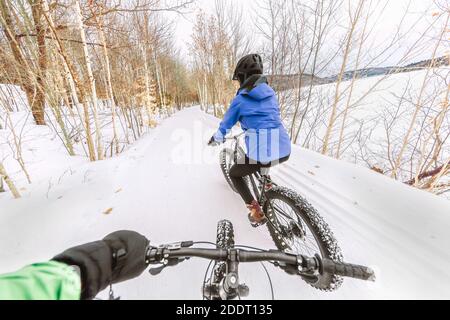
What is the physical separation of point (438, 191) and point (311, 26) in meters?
6.15

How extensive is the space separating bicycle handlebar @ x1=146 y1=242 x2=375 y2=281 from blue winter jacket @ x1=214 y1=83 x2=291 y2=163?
121 cm

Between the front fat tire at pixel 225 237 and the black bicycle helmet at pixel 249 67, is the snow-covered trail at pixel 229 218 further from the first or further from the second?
the black bicycle helmet at pixel 249 67

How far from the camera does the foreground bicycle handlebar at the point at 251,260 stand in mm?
778

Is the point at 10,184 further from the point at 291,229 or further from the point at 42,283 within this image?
the point at 291,229

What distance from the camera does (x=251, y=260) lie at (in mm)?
796

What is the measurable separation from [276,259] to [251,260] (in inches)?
5.0

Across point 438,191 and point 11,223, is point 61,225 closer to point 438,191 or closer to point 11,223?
point 11,223

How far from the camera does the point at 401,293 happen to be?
1311 mm

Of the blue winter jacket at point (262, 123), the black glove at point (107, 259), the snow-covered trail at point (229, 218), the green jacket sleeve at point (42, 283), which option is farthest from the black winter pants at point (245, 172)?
the green jacket sleeve at point (42, 283)

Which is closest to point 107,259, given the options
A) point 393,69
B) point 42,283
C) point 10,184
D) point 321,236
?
point 42,283

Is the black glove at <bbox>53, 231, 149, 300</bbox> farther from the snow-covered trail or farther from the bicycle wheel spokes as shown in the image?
the bicycle wheel spokes

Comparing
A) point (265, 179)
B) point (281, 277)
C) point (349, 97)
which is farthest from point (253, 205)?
point (349, 97)
